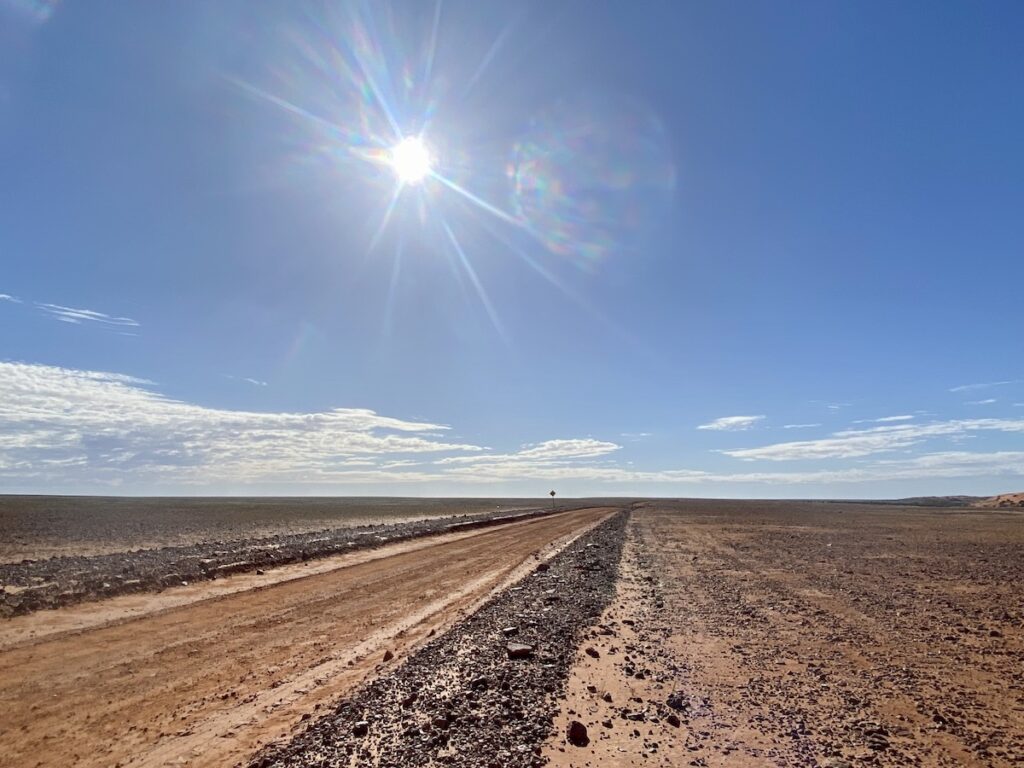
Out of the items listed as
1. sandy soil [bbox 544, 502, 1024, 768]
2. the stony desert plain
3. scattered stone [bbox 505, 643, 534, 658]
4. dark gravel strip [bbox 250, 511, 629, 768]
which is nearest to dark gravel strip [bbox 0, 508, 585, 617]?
the stony desert plain

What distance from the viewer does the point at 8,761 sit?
6.24 m

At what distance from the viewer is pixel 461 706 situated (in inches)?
Answer: 284

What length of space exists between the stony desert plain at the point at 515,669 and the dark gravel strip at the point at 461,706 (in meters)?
0.04

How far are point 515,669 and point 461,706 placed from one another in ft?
5.38

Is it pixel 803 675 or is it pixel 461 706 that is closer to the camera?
pixel 461 706

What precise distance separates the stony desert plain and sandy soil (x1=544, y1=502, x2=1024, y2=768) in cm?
5

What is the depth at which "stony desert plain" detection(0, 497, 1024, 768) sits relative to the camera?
20.9ft

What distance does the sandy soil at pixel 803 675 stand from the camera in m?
6.30

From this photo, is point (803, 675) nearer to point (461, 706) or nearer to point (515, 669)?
point (515, 669)

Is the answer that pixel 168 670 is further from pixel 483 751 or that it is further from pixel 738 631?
pixel 738 631

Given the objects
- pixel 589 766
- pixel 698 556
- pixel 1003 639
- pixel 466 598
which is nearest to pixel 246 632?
pixel 466 598

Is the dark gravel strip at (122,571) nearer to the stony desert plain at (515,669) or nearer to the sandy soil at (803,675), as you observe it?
A: the stony desert plain at (515,669)

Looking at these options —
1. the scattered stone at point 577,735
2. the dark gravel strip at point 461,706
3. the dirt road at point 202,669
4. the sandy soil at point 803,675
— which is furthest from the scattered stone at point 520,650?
the scattered stone at point 577,735

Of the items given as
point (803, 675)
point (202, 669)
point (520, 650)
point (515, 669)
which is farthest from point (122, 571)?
point (803, 675)
